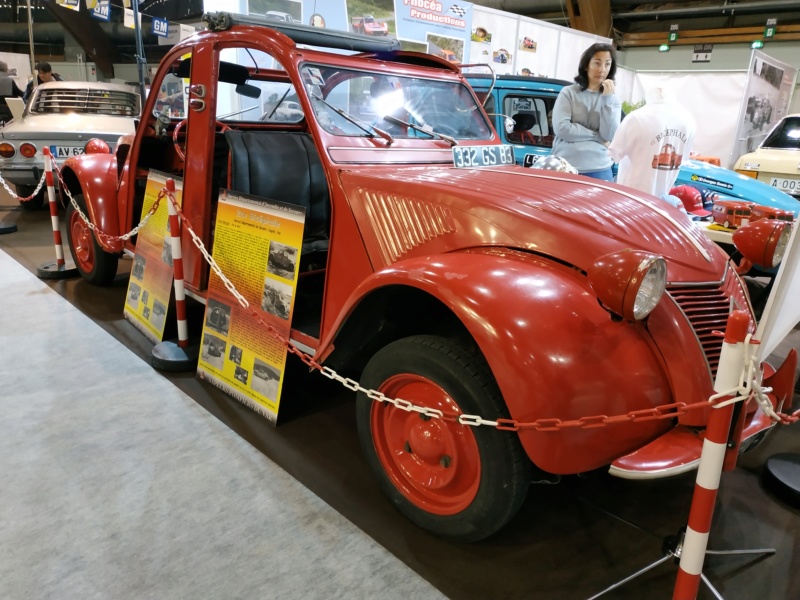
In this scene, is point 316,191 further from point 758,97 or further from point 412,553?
point 758,97

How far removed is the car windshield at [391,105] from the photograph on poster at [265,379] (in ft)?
3.59

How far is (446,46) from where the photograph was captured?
7824 mm

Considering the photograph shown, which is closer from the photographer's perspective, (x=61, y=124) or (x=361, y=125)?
(x=361, y=125)

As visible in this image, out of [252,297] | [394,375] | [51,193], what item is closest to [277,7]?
[51,193]

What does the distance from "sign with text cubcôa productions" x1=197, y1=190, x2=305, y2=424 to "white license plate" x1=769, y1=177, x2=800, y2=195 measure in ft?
21.8

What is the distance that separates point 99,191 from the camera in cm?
400

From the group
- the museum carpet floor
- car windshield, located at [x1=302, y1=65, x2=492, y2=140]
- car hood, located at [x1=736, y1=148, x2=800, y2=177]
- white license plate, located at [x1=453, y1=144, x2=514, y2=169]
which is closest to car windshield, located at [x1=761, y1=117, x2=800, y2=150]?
car hood, located at [x1=736, y1=148, x2=800, y2=177]

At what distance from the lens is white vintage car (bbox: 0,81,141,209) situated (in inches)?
257

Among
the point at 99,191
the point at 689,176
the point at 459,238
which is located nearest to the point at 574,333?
the point at 459,238

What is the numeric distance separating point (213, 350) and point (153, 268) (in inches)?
33.0

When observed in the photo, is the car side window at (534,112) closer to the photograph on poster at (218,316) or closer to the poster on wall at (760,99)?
the poster on wall at (760,99)

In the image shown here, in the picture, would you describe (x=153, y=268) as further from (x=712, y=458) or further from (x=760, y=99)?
(x=760, y=99)

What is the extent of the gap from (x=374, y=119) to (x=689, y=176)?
13.4 ft

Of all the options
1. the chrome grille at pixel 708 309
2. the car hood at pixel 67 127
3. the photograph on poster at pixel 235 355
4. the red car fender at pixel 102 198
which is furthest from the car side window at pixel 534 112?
the car hood at pixel 67 127
